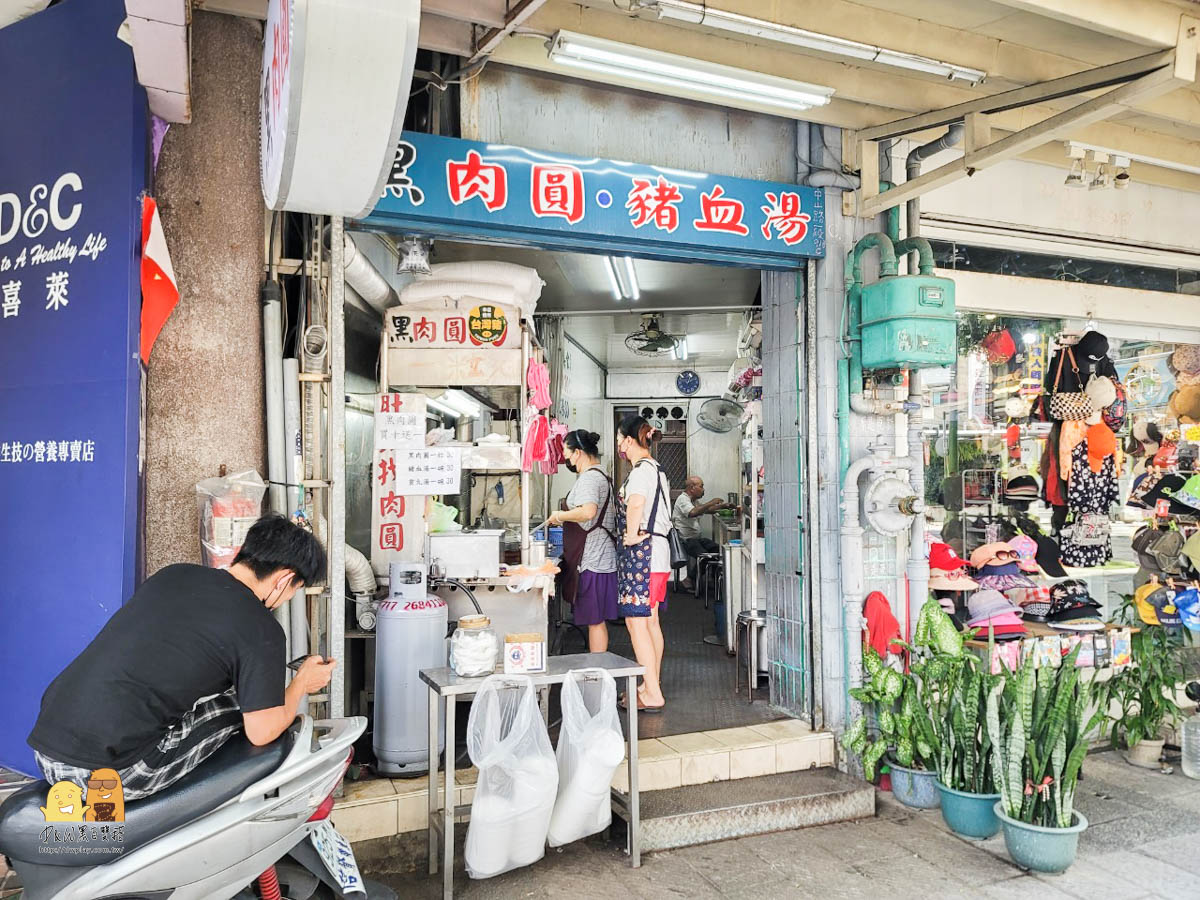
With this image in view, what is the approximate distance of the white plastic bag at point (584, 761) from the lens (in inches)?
145

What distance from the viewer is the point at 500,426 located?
8.22 meters

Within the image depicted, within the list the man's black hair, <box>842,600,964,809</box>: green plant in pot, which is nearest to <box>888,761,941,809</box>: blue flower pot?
<box>842,600,964,809</box>: green plant in pot

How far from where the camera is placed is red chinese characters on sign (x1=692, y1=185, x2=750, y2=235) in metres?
4.75

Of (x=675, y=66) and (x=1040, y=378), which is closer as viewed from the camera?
(x=675, y=66)

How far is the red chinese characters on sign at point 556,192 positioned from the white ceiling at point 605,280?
2.13 meters

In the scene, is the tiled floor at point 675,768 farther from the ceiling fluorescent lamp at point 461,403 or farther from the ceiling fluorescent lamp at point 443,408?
the ceiling fluorescent lamp at point 443,408

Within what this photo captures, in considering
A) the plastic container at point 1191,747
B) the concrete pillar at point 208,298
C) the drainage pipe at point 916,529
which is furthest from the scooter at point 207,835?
the plastic container at point 1191,747

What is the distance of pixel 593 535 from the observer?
602 centimetres

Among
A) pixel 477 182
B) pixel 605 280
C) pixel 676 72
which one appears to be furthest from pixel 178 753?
pixel 605 280

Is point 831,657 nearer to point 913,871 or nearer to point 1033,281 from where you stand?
point 913,871

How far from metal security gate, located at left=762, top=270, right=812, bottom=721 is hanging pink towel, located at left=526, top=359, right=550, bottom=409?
1513 mm

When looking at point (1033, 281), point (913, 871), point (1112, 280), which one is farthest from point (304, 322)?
point (1112, 280)

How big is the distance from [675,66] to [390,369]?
2487 millimetres

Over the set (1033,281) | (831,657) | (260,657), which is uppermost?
(1033,281)
